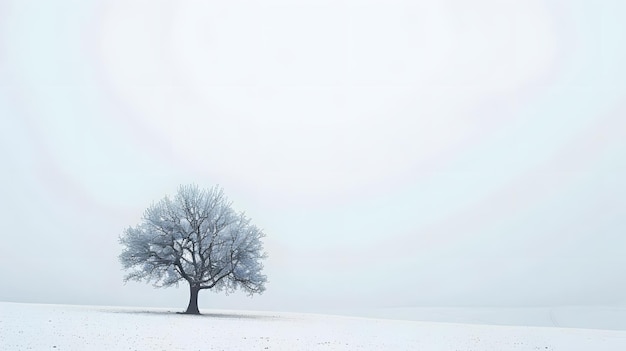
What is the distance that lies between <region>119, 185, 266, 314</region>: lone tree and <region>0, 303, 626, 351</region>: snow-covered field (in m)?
10.7

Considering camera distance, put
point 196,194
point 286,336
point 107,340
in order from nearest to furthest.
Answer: point 107,340 < point 286,336 < point 196,194

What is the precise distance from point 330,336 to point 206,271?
2059 cm

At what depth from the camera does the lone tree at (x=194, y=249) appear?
54469mm

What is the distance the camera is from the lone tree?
54.5 meters

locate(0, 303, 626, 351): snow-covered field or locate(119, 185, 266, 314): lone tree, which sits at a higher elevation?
locate(119, 185, 266, 314): lone tree

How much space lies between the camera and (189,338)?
3291 cm

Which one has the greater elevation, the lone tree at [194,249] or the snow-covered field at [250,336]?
the lone tree at [194,249]

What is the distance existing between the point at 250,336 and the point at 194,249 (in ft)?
70.2

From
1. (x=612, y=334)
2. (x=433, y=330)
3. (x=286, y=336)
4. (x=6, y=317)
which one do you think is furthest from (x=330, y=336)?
(x=612, y=334)

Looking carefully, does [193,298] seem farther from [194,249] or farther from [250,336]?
[250,336]

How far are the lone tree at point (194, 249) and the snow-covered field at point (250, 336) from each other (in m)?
10.7

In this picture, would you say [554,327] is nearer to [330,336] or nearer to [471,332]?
[471,332]

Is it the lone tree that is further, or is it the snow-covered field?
the lone tree

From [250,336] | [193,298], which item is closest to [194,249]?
[193,298]
